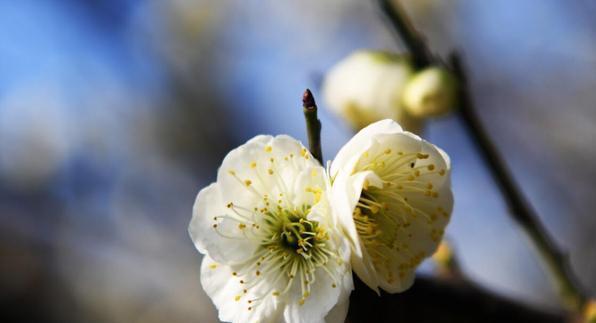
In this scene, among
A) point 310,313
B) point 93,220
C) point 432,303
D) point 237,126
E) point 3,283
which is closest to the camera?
point 310,313

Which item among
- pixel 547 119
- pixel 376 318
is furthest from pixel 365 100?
pixel 547 119

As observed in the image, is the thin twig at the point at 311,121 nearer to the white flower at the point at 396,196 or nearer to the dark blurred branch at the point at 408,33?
the white flower at the point at 396,196

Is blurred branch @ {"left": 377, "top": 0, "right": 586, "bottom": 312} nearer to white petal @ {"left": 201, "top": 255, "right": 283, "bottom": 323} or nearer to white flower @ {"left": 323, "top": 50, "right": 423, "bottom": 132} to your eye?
white flower @ {"left": 323, "top": 50, "right": 423, "bottom": 132}

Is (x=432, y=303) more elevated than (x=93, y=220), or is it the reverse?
(x=93, y=220)

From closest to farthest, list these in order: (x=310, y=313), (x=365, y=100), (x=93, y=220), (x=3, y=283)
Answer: (x=310, y=313) < (x=365, y=100) < (x=3, y=283) < (x=93, y=220)

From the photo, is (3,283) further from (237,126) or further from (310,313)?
(310,313)

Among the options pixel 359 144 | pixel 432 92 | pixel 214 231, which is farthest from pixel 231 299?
pixel 432 92

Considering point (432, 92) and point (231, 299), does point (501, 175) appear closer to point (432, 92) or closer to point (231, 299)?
point (432, 92)

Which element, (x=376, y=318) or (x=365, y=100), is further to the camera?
(x=365, y=100)
